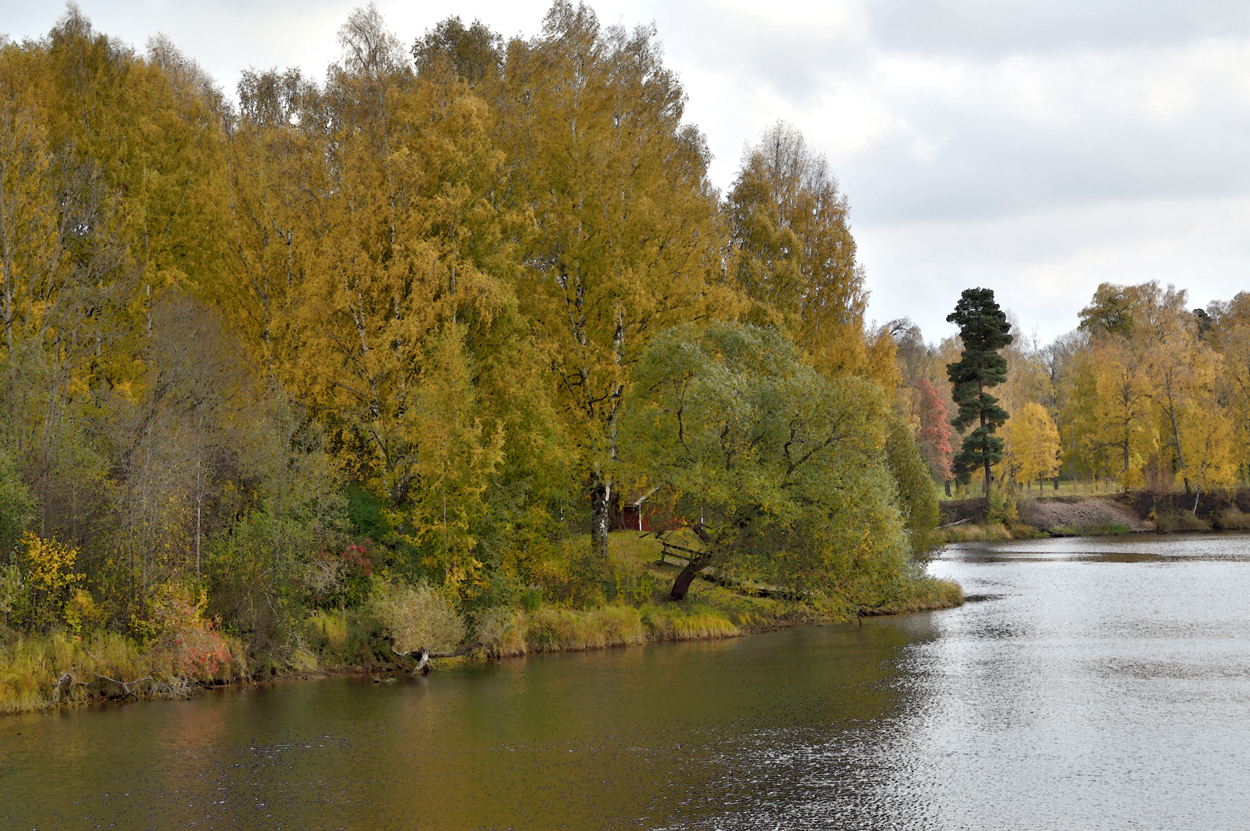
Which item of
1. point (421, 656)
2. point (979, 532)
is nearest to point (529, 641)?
point (421, 656)

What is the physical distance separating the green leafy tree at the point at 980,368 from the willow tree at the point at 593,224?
42.2 metres

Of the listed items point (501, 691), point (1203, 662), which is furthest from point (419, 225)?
point (1203, 662)

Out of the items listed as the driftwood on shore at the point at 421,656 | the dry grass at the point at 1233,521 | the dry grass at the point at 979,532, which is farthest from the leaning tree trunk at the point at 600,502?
the dry grass at the point at 1233,521

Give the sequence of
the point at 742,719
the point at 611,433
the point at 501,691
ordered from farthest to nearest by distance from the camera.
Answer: the point at 611,433 → the point at 501,691 → the point at 742,719

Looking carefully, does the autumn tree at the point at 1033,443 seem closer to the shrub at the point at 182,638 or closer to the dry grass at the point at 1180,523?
the dry grass at the point at 1180,523

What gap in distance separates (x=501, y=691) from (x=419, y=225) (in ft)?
51.3

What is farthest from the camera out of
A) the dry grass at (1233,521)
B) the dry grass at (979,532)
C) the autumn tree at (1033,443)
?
the autumn tree at (1033,443)

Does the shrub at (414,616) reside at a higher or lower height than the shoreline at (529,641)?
higher

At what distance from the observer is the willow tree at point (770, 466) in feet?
105

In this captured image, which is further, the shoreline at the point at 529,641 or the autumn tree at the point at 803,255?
the autumn tree at the point at 803,255

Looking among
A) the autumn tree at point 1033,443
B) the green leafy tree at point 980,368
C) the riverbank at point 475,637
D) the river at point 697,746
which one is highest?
the green leafy tree at point 980,368

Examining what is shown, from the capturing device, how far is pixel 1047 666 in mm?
27812

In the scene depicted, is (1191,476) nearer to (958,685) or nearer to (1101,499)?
(1101,499)

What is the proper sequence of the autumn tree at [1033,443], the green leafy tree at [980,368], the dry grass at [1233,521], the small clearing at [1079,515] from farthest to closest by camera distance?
the autumn tree at [1033,443]
the small clearing at [1079,515]
the dry grass at [1233,521]
the green leafy tree at [980,368]
